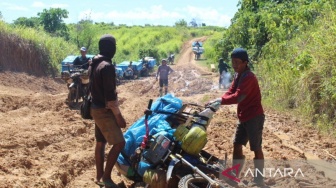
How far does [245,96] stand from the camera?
5.41 metres

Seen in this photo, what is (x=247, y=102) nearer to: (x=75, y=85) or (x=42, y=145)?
(x=42, y=145)

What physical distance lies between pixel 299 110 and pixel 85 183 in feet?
22.0

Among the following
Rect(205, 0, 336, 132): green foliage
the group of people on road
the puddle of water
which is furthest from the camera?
Rect(205, 0, 336, 132): green foliage

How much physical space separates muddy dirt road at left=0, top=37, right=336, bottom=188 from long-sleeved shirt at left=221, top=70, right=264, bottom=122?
3.01ft

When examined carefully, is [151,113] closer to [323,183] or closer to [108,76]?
[108,76]

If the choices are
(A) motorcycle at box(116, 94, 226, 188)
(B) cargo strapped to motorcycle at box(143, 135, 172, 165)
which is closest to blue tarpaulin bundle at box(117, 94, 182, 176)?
(A) motorcycle at box(116, 94, 226, 188)

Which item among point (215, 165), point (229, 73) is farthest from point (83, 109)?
point (229, 73)

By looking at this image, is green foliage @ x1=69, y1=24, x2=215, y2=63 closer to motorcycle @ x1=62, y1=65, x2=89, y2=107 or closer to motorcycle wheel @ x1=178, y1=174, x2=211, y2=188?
motorcycle @ x1=62, y1=65, x2=89, y2=107

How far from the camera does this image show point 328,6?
13.4m

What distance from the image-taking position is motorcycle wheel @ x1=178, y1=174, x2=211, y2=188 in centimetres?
454

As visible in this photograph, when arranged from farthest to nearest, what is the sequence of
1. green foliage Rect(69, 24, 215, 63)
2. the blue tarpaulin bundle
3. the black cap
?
green foliage Rect(69, 24, 215, 63), the blue tarpaulin bundle, the black cap

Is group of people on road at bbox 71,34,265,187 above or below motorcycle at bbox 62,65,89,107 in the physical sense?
above

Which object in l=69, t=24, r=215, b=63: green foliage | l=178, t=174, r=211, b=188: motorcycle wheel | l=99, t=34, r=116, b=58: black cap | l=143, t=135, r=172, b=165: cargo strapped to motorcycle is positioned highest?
l=99, t=34, r=116, b=58: black cap

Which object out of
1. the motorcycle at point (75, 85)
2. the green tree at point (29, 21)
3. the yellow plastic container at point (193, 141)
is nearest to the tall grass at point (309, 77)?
the yellow plastic container at point (193, 141)
